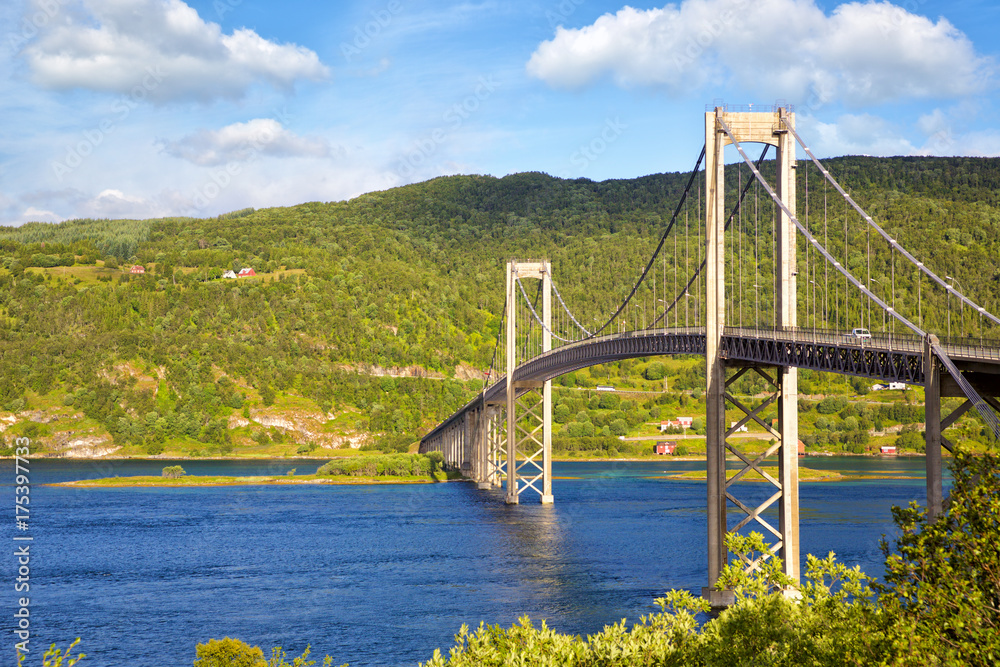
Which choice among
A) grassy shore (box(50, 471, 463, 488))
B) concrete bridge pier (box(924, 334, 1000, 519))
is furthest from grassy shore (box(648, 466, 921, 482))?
concrete bridge pier (box(924, 334, 1000, 519))

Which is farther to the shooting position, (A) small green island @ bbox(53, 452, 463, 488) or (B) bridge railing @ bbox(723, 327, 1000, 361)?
(A) small green island @ bbox(53, 452, 463, 488)

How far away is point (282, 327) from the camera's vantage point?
165m

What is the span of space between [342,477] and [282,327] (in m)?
70.2

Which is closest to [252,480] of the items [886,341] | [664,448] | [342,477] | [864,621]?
[342,477]

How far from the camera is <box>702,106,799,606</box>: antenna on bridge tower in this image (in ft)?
100

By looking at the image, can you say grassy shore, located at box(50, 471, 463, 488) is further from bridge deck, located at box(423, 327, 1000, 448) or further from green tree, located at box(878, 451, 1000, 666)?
green tree, located at box(878, 451, 1000, 666)

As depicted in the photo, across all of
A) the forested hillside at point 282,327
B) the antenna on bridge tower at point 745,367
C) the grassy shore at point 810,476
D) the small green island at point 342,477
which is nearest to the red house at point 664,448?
the grassy shore at point 810,476

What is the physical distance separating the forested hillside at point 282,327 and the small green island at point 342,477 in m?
34.5

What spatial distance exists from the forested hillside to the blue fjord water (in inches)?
2000

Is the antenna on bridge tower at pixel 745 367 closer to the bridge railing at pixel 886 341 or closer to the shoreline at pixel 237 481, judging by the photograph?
the bridge railing at pixel 886 341

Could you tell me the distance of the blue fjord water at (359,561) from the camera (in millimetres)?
34031

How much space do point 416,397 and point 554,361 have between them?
91776 mm

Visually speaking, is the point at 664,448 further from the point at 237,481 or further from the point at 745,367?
the point at 745,367

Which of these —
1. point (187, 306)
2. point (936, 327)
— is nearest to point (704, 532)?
point (936, 327)
